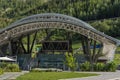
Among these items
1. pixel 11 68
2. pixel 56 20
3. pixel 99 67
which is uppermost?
pixel 56 20

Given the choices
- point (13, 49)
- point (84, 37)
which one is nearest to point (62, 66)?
point (84, 37)

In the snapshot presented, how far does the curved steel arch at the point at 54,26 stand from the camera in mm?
77375

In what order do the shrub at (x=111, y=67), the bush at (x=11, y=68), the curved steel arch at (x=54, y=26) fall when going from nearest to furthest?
1. the shrub at (x=111, y=67)
2. the bush at (x=11, y=68)
3. the curved steel arch at (x=54, y=26)

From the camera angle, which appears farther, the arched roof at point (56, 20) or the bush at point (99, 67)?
the arched roof at point (56, 20)

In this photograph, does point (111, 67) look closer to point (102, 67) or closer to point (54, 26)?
point (102, 67)

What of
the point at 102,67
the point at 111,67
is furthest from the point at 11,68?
the point at 111,67

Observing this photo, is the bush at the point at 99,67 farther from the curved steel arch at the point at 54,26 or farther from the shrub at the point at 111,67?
the curved steel arch at the point at 54,26

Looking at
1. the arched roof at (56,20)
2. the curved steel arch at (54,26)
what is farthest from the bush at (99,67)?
the arched roof at (56,20)

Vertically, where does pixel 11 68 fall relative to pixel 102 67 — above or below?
above

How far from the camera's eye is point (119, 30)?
15862 centimetres

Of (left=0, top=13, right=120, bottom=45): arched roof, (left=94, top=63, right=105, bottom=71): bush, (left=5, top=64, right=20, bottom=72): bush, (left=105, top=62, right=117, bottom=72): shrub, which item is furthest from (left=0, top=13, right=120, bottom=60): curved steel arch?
(left=5, top=64, right=20, bottom=72): bush

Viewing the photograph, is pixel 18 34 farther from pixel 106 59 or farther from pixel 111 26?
pixel 111 26

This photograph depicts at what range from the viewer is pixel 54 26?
80.3 m

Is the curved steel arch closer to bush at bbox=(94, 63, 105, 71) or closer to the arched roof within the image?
the arched roof
